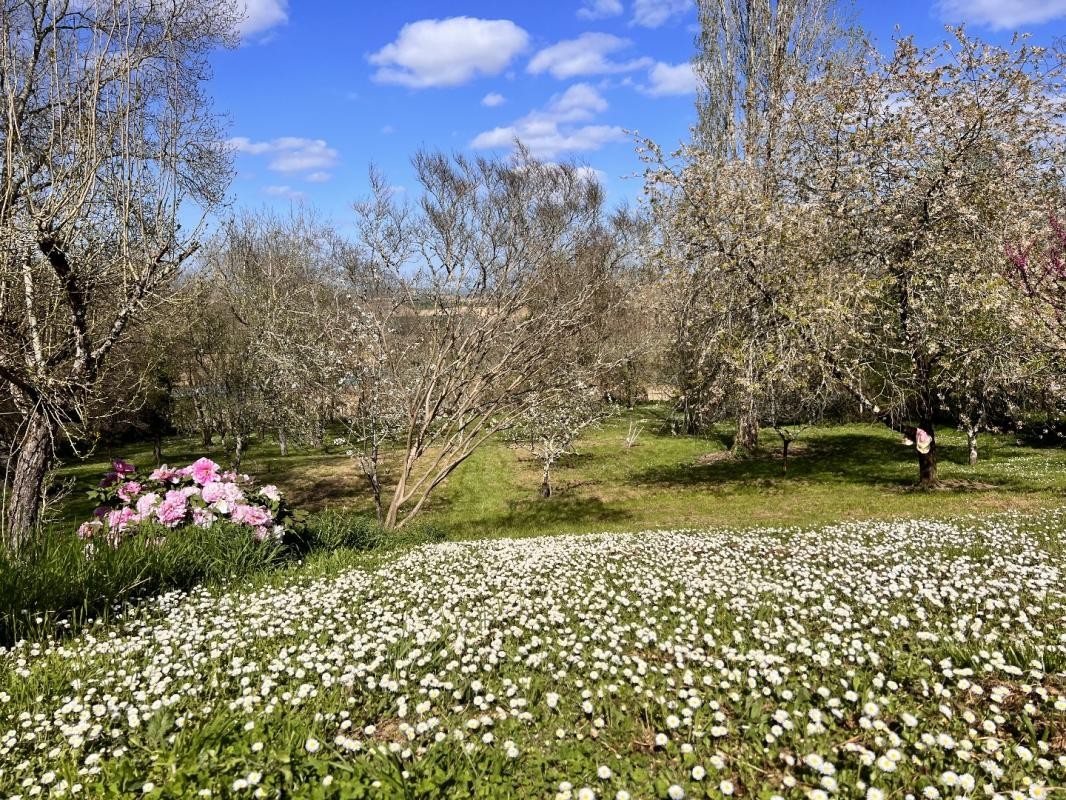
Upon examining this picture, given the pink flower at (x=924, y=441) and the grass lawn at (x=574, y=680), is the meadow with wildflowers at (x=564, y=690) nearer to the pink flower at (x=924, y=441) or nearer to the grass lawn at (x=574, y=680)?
the grass lawn at (x=574, y=680)

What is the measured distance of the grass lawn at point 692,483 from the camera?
48.3ft

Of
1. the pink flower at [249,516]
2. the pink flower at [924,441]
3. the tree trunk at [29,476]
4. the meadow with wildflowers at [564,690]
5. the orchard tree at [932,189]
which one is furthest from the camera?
the pink flower at [924,441]

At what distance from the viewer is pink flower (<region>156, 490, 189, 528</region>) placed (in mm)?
7499

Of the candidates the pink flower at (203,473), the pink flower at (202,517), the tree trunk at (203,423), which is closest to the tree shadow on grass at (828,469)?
the pink flower at (203,473)

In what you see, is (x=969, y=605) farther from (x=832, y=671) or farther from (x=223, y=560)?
(x=223, y=560)

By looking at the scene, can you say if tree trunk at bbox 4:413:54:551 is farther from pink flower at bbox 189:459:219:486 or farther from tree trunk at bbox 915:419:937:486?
tree trunk at bbox 915:419:937:486

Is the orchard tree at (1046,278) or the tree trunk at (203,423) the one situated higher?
the orchard tree at (1046,278)

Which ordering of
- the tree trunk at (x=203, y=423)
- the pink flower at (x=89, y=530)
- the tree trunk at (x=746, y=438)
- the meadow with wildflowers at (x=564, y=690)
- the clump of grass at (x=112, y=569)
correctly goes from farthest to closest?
the tree trunk at (x=203, y=423) < the tree trunk at (x=746, y=438) < the pink flower at (x=89, y=530) < the clump of grass at (x=112, y=569) < the meadow with wildflowers at (x=564, y=690)

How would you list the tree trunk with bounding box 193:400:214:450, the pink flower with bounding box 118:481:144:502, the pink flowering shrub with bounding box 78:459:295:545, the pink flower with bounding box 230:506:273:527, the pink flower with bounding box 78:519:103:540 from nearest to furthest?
the pink flower with bounding box 78:519:103:540 < the pink flowering shrub with bounding box 78:459:295:545 < the pink flower with bounding box 230:506:273:527 < the pink flower with bounding box 118:481:144:502 < the tree trunk with bounding box 193:400:214:450

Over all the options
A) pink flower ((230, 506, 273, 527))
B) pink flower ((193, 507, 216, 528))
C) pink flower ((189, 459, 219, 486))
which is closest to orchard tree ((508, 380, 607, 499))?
pink flower ((189, 459, 219, 486))

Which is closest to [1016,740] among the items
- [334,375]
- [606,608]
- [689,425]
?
[606,608]

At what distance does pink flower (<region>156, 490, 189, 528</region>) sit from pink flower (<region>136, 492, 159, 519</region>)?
0.27ft

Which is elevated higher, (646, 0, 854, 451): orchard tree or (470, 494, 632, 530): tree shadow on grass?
(646, 0, 854, 451): orchard tree

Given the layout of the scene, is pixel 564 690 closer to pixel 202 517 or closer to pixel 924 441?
pixel 202 517
